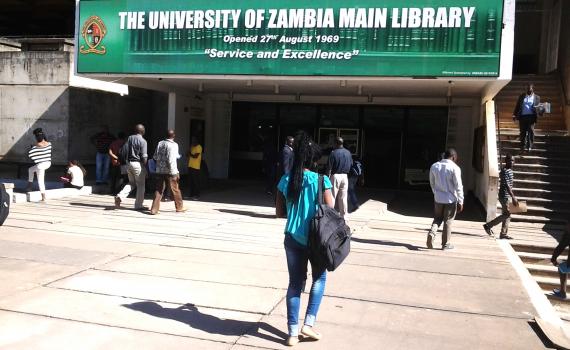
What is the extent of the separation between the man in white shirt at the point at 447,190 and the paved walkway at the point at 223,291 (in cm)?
44

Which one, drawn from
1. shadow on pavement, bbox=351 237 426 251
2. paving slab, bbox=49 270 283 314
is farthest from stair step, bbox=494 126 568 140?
paving slab, bbox=49 270 283 314

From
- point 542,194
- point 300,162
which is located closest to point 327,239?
point 300,162

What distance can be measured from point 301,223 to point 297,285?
0.53 m

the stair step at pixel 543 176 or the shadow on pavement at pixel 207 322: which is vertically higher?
the stair step at pixel 543 176

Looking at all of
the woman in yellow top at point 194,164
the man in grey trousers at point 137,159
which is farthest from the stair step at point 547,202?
the man in grey trousers at point 137,159

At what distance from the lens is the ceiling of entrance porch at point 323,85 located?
500 inches

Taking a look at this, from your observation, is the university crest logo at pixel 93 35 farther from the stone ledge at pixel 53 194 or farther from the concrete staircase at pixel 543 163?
the concrete staircase at pixel 543 163

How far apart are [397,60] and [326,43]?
5.37 feet

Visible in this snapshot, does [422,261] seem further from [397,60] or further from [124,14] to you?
[124,14]

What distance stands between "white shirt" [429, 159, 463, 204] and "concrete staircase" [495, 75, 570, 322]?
1933 mm

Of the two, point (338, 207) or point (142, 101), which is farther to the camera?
point (142, 101)

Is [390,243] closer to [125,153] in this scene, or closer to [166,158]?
[166,158]

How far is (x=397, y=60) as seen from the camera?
38.9 ft

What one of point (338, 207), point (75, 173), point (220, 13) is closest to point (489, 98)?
point (338, 207)
